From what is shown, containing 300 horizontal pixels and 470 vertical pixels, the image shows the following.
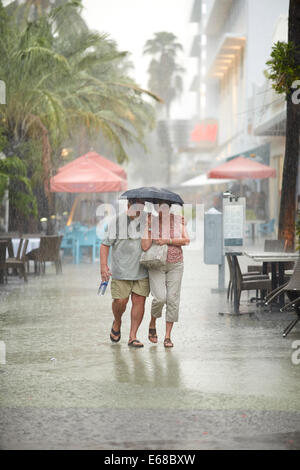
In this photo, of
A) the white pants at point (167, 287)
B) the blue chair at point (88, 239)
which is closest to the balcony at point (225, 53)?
the blue chair at point (88, 239)

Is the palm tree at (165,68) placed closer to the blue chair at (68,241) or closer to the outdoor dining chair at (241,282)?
the blue chair at (68,241)

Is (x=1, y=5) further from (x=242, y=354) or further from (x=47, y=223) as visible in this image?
(x=242, y=354)

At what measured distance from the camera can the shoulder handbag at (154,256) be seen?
874cm

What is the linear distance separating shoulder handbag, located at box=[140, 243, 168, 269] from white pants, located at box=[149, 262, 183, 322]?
150mm

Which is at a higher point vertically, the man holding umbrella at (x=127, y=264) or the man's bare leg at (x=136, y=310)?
the man holding umbrella at (x=127, y=264)

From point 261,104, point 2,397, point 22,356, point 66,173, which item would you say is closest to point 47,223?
point 66,173

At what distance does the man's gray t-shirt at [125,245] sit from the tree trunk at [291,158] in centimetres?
540

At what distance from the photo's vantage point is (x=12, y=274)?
17.8 metres

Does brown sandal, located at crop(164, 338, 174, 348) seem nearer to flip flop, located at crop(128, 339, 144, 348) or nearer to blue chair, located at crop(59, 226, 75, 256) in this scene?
flip flop, located at crop(128, 339, 144, 348)

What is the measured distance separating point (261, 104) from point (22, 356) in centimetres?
2312

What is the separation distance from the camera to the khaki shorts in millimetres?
8945

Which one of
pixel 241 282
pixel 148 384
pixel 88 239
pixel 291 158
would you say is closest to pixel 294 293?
pixel 241 282

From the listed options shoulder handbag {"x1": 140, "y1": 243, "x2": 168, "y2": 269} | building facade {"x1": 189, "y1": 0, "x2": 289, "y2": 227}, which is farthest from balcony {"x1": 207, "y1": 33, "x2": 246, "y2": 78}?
shoulder handbag {"x1": 140, "y1": 243, "x2": 168, "y2": 269}

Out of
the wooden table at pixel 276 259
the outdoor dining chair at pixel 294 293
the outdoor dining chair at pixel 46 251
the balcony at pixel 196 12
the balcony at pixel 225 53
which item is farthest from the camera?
the balcony at pixel 196 12
